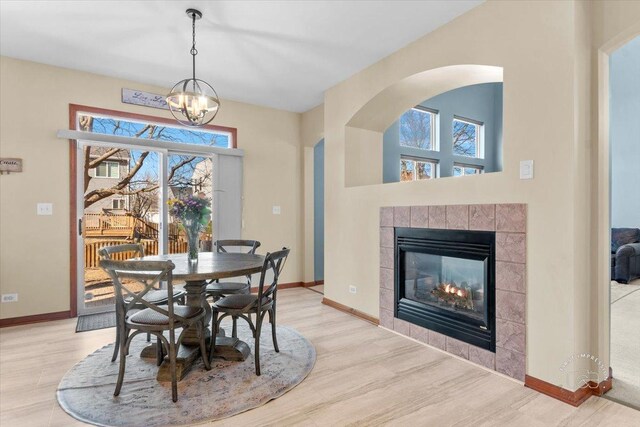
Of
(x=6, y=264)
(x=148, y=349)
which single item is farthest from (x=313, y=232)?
(x=6, y=264)

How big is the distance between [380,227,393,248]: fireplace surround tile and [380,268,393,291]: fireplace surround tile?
10.0 inches

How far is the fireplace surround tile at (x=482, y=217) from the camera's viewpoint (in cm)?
247

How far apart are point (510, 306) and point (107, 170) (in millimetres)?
4409

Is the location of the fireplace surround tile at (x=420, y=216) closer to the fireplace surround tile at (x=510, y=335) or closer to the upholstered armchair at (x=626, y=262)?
the fireplace surround tile at (x=510, y=335)

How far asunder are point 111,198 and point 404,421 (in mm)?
3936

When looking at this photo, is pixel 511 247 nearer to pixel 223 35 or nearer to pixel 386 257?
pixel 386 257

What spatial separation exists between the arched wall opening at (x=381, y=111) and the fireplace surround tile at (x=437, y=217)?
3.94ft

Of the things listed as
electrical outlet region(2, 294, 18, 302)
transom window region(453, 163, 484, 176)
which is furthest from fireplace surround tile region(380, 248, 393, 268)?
electrical outlet region(2, 294, 18, 302)

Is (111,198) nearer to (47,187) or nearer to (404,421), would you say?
(47,187)

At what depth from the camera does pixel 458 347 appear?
2.73 metres

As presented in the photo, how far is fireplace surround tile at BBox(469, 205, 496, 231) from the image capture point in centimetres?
247

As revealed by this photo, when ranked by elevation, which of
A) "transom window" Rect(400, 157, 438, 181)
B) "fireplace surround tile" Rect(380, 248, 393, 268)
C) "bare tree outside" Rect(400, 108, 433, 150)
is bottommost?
"fireplace surround tile" Rect(380, 248, 393, 268)

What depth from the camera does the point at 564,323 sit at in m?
2.09

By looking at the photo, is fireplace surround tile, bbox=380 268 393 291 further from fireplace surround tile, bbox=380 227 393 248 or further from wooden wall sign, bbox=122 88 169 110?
wooden wall sign, bbox=122 88 169 110
